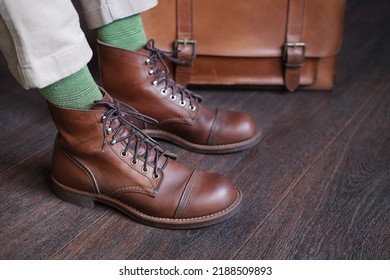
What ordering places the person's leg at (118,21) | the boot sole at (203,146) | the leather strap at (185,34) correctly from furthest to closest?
the leather strap at (185,34)
the boot sole at (203,146)
the person's leg at (118,21)

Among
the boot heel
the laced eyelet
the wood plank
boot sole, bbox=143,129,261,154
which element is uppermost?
the laced eyelet

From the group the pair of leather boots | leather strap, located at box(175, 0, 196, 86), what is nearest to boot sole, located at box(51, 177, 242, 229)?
the pair of leather boots

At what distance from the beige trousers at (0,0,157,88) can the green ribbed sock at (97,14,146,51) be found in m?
0.18

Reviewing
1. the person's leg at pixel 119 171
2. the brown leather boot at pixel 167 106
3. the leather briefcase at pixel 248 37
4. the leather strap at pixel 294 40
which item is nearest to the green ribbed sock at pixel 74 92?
the person's leg at pixel 119 171

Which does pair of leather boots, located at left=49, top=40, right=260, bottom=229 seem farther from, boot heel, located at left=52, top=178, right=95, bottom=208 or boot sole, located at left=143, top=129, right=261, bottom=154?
boot sole, located at left=143, top=129, right=261, bottom=154

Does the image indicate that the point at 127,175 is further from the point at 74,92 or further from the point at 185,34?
the point at 185,34

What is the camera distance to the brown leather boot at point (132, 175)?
72 centimetres

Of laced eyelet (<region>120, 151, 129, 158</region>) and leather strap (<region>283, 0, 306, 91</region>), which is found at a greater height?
leather strap (<region>283, 0, 306, 91</region>)

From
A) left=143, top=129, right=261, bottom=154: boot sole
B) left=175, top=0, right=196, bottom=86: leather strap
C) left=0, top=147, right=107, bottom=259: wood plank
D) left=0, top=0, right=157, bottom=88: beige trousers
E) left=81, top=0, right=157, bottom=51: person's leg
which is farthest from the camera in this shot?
left=175, top=0, right=196, bottom=86: leather strap

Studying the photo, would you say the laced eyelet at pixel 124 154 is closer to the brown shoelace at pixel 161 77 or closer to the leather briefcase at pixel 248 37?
the brown shoelace at pixel 161 77

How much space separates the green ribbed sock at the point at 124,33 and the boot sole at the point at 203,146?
173 millimetres

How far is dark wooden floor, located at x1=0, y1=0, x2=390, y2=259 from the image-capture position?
71cm

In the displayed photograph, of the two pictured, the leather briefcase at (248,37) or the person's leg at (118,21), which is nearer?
the person's leg at (118,21)
